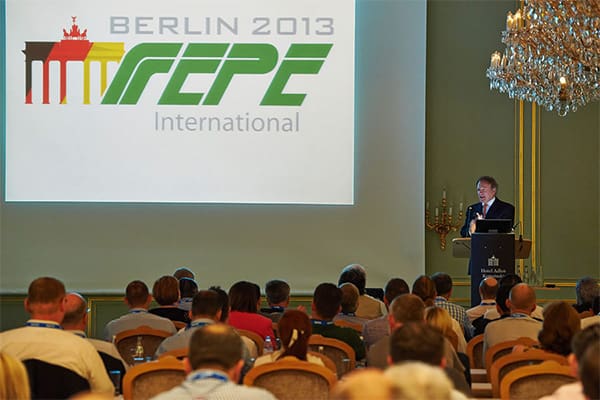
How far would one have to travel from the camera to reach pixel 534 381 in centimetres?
375

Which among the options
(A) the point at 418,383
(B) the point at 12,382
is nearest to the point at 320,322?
(B) the point at 12,382

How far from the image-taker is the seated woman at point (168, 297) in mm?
6621

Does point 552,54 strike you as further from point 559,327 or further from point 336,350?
point 559,327

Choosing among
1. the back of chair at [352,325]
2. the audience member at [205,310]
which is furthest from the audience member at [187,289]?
the audience member at [205,310]

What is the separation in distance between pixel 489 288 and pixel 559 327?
110 inches

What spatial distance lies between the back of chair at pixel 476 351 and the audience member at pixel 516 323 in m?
0.21

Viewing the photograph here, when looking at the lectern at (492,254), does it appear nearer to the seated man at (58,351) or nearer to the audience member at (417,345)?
the seated man at (58,351)

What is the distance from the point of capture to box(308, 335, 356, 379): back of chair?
16.1ft

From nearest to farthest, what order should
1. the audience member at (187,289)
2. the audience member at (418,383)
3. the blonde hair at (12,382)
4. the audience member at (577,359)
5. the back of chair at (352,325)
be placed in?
1. the audience member at (418,383)
2. the blonde hair at (12,382)
3. the audience member at (577,359)
4. the back of chair at (352,325)
5. the audience member at (187,289)

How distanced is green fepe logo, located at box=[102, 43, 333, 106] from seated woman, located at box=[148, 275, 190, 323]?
3249 mm

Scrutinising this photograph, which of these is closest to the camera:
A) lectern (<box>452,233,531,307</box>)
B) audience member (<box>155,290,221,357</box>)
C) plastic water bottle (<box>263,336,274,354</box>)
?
audience member (<box>155,290,221,357</box>)

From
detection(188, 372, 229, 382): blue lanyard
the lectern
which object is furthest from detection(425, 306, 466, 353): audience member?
the lectern

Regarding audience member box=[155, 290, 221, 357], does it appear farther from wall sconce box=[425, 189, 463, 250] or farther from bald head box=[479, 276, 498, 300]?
wall sconce box=[425, 189, 463, 250]

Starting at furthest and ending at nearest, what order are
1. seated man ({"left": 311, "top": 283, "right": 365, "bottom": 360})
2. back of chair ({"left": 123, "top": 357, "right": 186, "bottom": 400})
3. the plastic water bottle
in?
seated man ({"left": 311, "top": 283, "right": 365, "bottom": 360}), the plastic water bottle, back of chair ({"left": 123, "top": 357, "right": 186, "bottom": 400})
